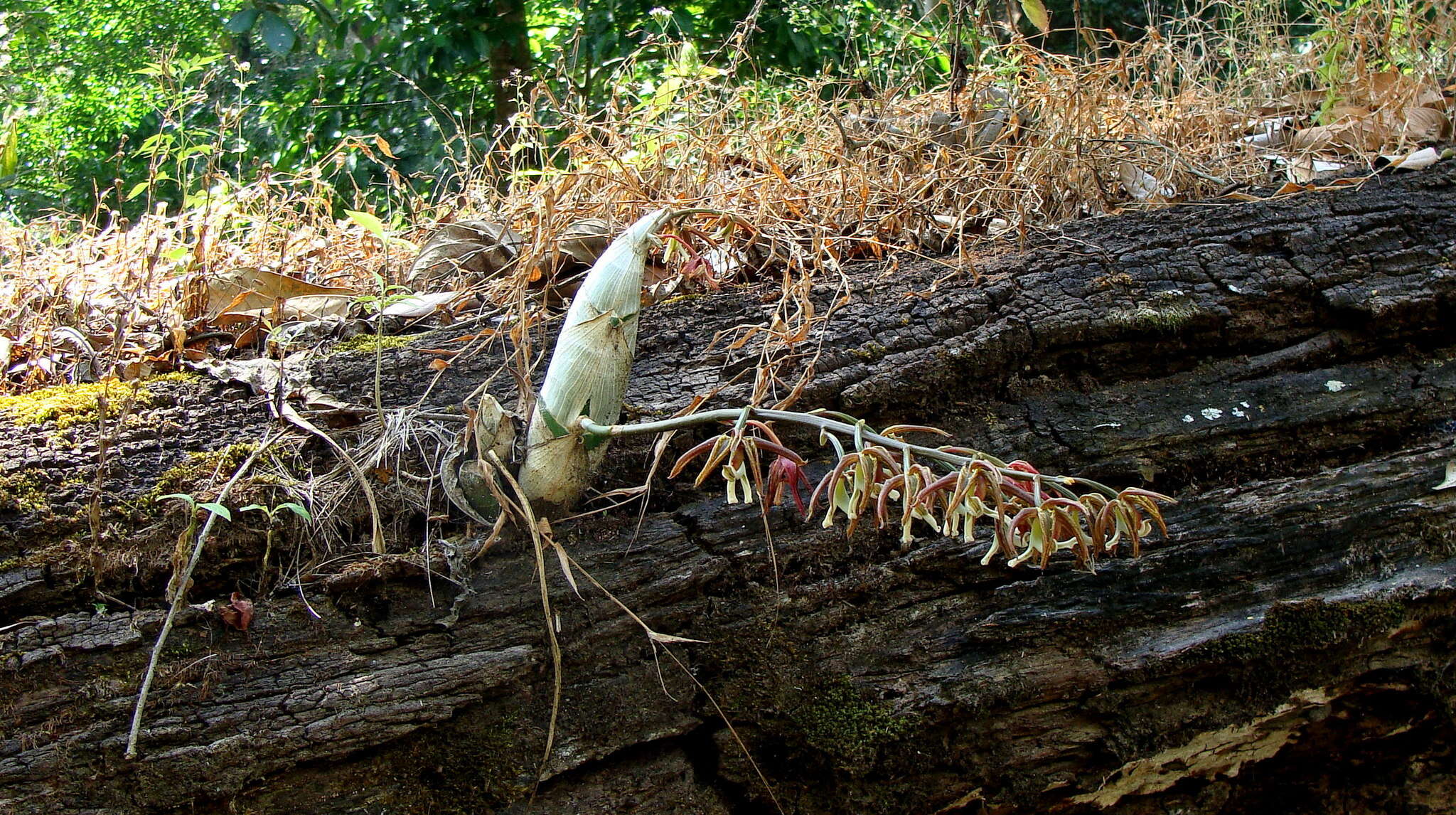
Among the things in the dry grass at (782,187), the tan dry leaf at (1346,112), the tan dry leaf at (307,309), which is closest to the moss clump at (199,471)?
the dry grass at (782,187)

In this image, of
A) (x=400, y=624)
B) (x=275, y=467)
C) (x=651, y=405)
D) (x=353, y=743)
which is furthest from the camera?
(x=651, y=405)

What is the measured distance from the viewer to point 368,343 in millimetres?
2328

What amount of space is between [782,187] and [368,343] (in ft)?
3.71

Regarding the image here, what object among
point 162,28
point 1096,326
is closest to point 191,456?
point 1096,326

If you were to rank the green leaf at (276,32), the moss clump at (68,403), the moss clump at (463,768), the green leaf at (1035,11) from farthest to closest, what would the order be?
the green leaf at (276,32), the green leaf at (1035,11), the moss clump at (68,403), the moss clump at (463,768)

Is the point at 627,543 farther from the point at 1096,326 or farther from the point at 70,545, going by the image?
the point at 1096,326

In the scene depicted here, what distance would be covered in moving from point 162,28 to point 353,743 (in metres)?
6.18

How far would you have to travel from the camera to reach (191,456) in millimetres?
1978

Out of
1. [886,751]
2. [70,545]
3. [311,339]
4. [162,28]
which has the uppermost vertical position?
[162,28]

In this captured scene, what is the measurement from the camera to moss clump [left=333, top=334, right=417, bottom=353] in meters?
2.28

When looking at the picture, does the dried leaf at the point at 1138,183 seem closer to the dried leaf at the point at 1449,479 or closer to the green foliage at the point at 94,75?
the dried leaf at the point at 1449,479

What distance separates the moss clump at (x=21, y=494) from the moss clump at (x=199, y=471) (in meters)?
0.18

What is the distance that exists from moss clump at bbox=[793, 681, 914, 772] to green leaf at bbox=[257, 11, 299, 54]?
4324 millimetres

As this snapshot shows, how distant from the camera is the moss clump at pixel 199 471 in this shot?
1909 mm
